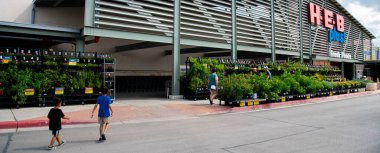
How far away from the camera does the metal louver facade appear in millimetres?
Answer: 13688

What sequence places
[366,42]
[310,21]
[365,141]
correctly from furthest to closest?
[366,42]
[310,21]
[365,141]

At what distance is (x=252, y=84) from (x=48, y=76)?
9.42 m

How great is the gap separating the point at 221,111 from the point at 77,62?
715 cm

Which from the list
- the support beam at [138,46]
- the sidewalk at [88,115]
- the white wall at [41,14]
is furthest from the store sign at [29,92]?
the white wall at [41,14]

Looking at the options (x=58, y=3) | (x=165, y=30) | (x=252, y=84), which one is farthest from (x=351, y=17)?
(x=58, y=3)

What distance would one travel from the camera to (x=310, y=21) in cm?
2572

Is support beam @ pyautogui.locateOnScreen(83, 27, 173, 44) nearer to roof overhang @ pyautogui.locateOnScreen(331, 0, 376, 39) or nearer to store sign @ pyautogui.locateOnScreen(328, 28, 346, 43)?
store sign @ pyautogui.locateOnScreen(328, 28, 346, 43)

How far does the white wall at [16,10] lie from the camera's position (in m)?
15.8

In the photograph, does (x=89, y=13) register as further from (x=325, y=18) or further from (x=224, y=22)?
(x=325, y=18)

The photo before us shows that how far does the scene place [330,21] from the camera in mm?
29484

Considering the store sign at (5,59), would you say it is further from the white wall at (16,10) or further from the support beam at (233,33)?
the support beam at (233,33)

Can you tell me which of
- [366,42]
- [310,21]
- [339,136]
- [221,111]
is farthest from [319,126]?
[366,42]

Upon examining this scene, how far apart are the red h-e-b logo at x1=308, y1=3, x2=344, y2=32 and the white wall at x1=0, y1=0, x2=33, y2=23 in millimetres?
24871

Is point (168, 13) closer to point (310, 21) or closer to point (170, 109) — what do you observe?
point (170, 109)
